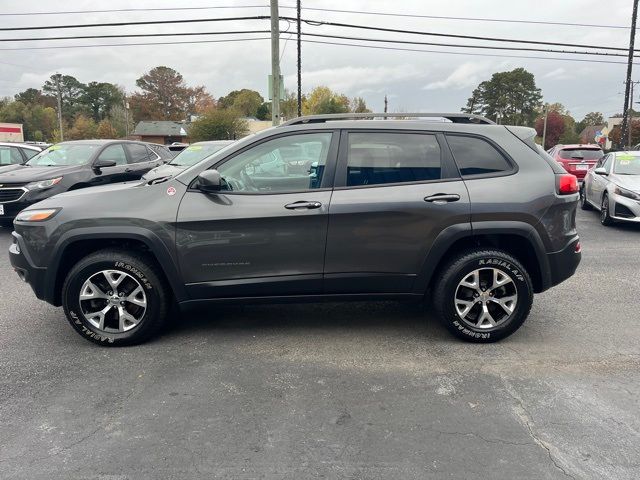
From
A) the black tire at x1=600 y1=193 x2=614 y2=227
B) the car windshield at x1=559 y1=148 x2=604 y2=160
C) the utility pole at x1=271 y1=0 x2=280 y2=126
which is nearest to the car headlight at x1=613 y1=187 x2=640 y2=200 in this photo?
the black tire at x1=600 y1=193 x2=614 y2=227

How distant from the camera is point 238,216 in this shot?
3.78m

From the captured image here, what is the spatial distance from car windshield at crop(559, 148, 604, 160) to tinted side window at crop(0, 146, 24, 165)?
1491 cm

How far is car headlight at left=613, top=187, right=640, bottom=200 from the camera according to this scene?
8.68m

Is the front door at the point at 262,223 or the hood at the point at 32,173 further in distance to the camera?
the hood at the point at 32,173

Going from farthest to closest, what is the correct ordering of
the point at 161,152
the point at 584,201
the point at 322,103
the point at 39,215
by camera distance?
the point at 322,103 → the point at 161,152 → the point at 584,201 → the point at 39,215

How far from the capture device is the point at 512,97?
7581cm

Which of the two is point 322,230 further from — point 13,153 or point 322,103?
point 322,103

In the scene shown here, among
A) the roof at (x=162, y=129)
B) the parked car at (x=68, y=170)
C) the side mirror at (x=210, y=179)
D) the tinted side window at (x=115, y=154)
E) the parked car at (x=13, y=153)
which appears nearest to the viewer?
the side mirror at (x=210, y=179)

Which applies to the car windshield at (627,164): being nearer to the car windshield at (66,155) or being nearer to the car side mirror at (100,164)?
the car side mirror at (100,164)

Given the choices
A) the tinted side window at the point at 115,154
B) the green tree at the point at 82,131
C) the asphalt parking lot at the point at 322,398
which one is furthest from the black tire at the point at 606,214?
the green tree at the point at 82,131

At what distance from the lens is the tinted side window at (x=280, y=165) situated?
3927 mm

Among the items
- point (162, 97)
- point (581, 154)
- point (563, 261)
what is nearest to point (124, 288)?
point (563, 261)

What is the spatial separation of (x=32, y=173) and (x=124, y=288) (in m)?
6.16

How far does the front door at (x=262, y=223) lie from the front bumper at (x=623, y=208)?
726cm
